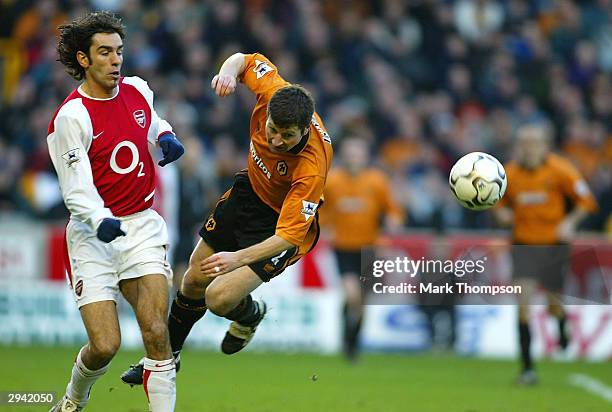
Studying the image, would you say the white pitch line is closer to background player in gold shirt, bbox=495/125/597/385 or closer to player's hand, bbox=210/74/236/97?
background player in gold shirt, bbox=495/125/597/385

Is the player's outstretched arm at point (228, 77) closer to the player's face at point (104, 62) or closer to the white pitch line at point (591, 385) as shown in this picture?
the player's face at point (104, 62)

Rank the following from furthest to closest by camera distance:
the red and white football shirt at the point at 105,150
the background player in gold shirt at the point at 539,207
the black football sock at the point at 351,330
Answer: the black football sock at the point at 351,330 → the background player in gold shirt at the point at 539,207 → the red and white football shirt at the point at 105,150

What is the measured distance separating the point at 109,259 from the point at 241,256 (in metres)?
0.84

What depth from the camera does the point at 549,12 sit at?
18.5 metres

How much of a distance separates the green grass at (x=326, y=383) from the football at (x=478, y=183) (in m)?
2.09

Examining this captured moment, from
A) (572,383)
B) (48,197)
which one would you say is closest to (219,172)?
(48,197)

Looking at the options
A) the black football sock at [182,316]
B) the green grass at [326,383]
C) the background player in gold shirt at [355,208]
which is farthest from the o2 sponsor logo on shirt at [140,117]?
the background player in gold shirt at [355,208]

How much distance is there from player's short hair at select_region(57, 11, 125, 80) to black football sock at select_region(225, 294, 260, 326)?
2.01 meters

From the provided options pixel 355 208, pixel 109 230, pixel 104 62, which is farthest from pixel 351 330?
pixel 109 230

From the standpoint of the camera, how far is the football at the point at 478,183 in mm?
7859

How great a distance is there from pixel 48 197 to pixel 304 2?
549 centimetres

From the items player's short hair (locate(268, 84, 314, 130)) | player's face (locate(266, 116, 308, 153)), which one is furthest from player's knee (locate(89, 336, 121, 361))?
player's short hair (locate(268, 84, 314, 130))

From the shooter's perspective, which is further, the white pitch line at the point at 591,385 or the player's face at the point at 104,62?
the white pitch line at the point at 591,385

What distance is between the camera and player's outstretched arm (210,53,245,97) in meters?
7.23
